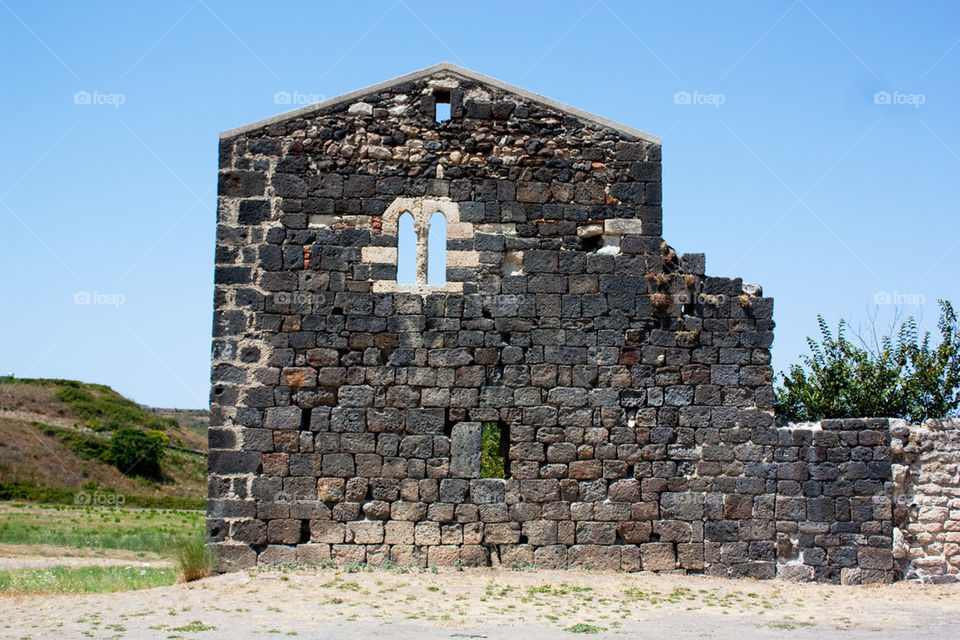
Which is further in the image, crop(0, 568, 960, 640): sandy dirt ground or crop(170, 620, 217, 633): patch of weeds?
crop(0, 568, 960, 640): sandy dirt ground

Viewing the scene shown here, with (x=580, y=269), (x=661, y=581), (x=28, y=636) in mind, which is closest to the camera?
(x=28, y=636)

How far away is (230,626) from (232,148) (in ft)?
19.3

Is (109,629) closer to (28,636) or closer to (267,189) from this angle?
(28,636)

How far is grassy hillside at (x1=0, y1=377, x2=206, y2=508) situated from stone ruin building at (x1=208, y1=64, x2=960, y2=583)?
1002 inches

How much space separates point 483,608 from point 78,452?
35.5 meters

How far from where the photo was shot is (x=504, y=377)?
10586 mm

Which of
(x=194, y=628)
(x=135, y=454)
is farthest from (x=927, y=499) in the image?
(x=135, y=454)

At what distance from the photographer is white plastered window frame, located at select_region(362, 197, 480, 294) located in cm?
1065

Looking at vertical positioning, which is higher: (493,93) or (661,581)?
(493,93)

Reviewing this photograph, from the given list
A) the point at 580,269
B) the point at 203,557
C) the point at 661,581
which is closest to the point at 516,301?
the point at 580,269

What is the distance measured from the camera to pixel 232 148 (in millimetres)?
10859

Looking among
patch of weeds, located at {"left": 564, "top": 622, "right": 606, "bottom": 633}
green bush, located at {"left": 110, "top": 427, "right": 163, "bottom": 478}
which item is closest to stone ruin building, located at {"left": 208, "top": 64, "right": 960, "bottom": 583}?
patch of weeds, located at {"left": 564, "top": 622, "right": 606, "bottom": 633}
